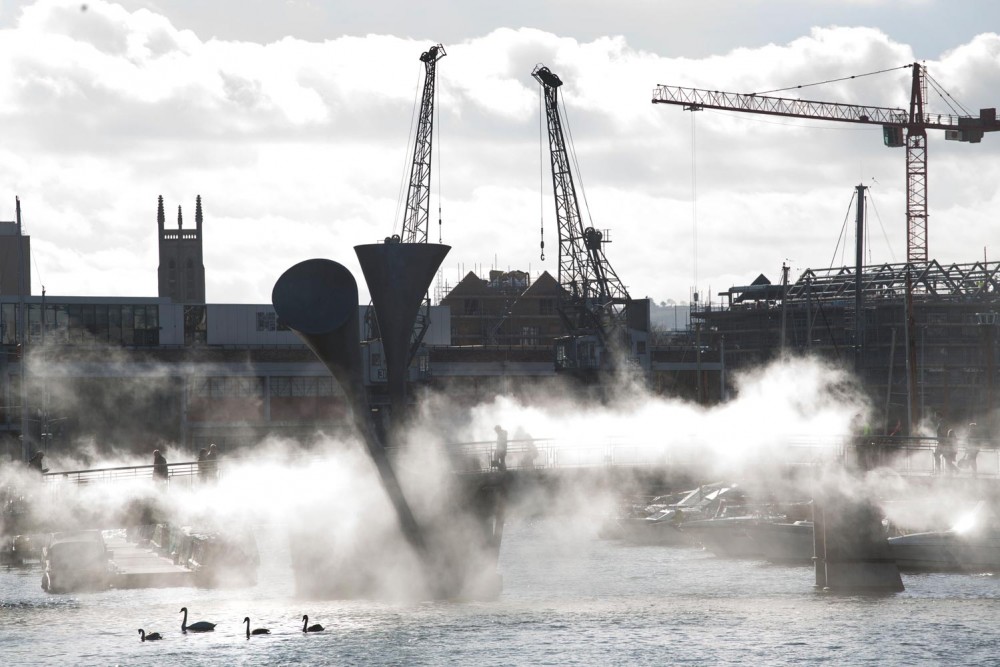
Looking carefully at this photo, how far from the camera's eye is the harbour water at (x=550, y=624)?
4466 centimetres

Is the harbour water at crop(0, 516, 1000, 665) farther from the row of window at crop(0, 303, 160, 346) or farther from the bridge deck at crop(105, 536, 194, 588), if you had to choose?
the row of window at crop(0, 303, 160, 346)

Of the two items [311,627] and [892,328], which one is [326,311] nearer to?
[311,627]

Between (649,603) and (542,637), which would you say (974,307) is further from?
(542,637)

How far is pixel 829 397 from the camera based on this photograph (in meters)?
125

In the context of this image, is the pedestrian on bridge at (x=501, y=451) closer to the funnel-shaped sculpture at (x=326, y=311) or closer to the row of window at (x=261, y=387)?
the funnel-shaped sculpture at (x=326, y=311)

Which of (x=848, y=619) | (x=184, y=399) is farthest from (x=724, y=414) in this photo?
(x=184, y=399)

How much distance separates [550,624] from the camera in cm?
5078

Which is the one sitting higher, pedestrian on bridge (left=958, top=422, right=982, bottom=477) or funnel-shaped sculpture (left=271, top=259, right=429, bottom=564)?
funnel-shaped sculpture (left=271, top=259, right=429, bottom=564)

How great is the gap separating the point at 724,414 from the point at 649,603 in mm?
30900

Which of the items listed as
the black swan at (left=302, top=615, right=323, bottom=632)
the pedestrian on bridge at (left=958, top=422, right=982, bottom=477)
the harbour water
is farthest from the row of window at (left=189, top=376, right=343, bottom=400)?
the pedestrian on bridge at (left=958, top=422, right=982, bottom=477)

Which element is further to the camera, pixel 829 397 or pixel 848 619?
pixel 829 397

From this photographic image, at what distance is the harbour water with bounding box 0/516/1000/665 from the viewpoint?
44.7 m

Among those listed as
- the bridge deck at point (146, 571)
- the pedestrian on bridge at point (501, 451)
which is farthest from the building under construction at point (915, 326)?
the pedestrian on bridge at point (501, 451)

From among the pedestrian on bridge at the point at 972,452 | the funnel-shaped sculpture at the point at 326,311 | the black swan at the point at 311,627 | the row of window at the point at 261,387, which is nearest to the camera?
the funnel-shaped sculpture at the point at 326,311
